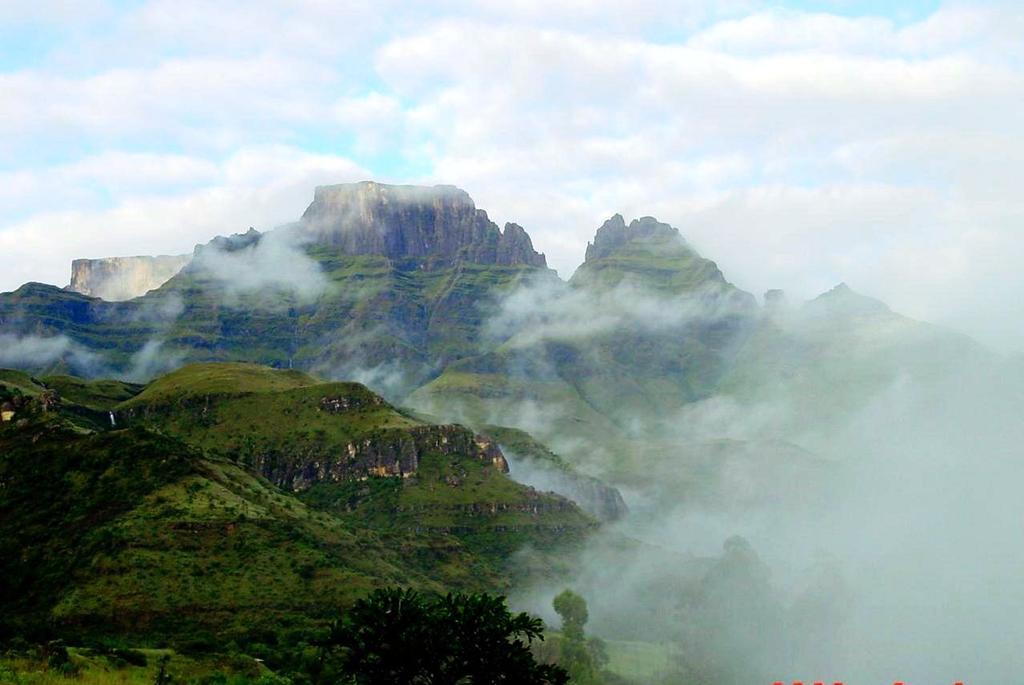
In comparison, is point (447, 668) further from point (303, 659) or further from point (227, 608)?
point (227, 608)

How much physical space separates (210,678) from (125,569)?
321 ft

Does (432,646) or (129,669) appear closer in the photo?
(432,646)

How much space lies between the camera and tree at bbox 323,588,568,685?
8469 centimetres

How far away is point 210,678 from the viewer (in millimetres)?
110125

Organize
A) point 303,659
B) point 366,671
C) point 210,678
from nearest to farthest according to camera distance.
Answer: point 366,671, point 210,678, point 303,659

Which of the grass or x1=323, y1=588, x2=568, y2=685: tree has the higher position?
x1=323, y1=588, x2=568, y2=685: tree

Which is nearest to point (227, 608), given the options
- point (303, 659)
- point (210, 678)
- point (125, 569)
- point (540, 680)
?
point (125, 569)

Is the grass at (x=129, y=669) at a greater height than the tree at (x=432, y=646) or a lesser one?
lesser

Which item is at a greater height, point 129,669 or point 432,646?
point 432,646

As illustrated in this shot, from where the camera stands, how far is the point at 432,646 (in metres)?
84.9

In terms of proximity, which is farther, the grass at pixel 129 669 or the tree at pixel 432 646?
the tree at pixel 432 646

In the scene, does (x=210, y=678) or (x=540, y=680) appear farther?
(x=210, y=678)

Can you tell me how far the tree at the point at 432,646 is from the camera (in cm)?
8469

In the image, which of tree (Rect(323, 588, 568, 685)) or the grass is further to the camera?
tree (Rect(323, 588, 568, 685))
